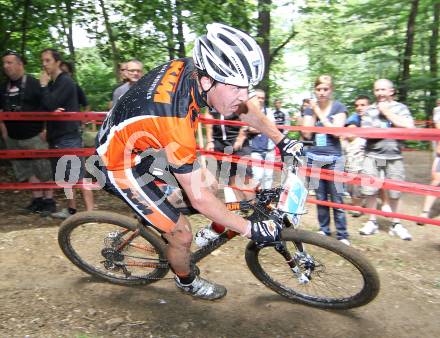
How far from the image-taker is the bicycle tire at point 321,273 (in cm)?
301

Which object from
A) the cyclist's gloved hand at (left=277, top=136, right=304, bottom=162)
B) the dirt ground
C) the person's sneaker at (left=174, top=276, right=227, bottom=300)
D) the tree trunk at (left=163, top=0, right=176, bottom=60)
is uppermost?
the tree trunk at (left=163, top=0, right=176, bottom=60)

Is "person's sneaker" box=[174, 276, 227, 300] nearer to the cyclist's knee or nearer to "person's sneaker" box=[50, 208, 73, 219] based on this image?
the cyclist's knee

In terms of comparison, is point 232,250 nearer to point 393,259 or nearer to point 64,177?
point 393,259

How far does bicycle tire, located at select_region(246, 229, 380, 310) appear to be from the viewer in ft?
9.89

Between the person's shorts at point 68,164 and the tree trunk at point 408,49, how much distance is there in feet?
38.3

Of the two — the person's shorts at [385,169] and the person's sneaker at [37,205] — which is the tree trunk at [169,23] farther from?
the person's shorts at [385,169]

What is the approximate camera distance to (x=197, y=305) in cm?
351

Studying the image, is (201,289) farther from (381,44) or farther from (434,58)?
(434,58)

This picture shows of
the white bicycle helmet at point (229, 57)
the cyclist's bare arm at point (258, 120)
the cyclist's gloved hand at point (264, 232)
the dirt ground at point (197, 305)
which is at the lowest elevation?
the dirt ground at point (197, 305)

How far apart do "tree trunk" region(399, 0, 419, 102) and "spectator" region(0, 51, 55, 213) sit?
12.0 m

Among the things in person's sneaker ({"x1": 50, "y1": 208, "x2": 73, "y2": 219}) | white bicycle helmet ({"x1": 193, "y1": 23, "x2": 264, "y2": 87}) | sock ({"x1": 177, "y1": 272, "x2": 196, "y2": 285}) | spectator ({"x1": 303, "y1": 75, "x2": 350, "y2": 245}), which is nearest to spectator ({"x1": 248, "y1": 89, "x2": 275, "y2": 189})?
spectator ({"x1": 303, "y1": 75, "x2": 350, "y2": 245})

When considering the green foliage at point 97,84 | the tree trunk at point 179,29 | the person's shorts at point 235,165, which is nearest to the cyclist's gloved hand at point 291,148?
the person's shorts at point 235,165

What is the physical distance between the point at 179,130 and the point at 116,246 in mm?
1714

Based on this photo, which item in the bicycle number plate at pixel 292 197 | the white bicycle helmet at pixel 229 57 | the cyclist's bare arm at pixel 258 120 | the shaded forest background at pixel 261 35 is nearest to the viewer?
the white bicycle helmet at pixel 229 57
